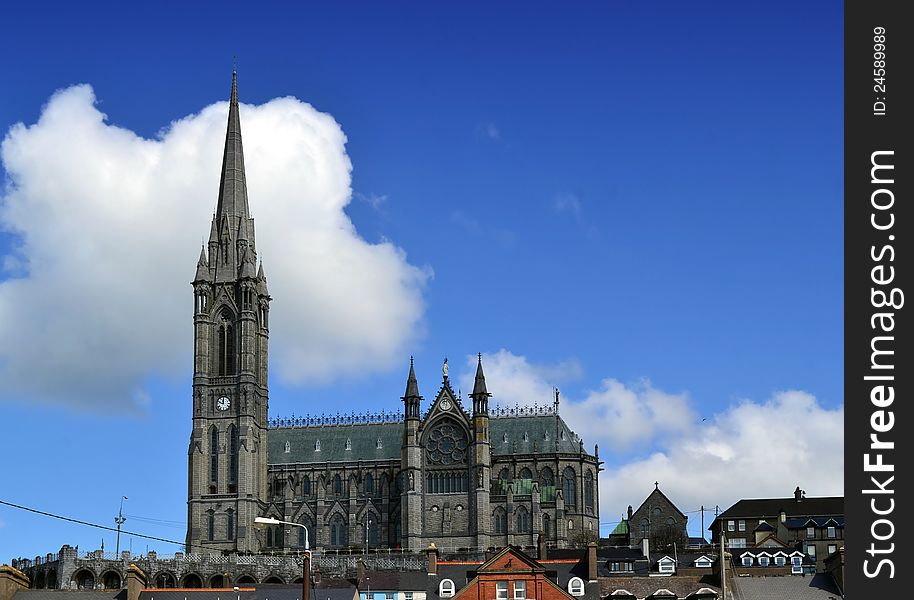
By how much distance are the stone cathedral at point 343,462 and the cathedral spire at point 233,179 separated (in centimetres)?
22

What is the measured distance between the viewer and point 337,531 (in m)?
166

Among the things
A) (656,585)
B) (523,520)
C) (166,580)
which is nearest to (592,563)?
(656,585)

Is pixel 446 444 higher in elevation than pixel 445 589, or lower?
higher

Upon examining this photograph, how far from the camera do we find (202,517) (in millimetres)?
163375

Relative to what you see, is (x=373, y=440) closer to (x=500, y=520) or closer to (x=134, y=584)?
(x=500, y=520)

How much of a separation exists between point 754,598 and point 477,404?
242ft

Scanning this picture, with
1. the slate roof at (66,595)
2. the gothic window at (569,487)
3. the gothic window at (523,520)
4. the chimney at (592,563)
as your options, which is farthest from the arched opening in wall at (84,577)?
the chimney at (592,563)

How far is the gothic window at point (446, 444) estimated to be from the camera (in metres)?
159

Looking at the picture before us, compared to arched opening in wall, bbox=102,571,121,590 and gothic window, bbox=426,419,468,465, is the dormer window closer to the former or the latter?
arched opening in wall, bbox=102,571,121,590

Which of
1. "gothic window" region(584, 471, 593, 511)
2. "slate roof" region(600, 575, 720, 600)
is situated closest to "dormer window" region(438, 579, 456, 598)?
"slate roof" region(600, 575, 720, 600)

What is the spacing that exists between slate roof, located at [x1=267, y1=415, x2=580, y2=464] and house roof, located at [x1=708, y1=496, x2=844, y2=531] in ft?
68.5

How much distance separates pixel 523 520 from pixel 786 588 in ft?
237

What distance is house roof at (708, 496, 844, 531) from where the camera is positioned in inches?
6023
